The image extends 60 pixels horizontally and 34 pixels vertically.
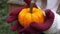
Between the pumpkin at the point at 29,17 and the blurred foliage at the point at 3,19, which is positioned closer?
the pumpkin at the point at 29,17

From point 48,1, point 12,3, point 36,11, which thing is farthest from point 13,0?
point 36,11

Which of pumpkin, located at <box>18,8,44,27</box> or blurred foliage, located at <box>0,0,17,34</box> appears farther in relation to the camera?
blurred foliage, located at <box>0,0,17,34</box>

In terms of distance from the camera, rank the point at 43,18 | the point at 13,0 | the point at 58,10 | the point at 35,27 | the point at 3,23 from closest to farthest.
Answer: the point at 35,27 → the point at 43,18 → the point at 58,10 → the point at 13,0 → the point at 3,23

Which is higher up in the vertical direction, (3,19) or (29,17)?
(29,17)

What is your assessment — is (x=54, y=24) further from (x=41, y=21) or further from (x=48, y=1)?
(x=48, y=1)

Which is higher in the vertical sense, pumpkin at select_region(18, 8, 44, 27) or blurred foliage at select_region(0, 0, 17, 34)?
pumpkin at select_region(18, 8, 44, 27)

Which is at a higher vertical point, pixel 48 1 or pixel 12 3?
pixel 48 1

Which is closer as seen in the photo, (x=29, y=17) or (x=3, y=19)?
(x=29, y=17)

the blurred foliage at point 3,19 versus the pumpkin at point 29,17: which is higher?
the pumpkin at point 29,17
